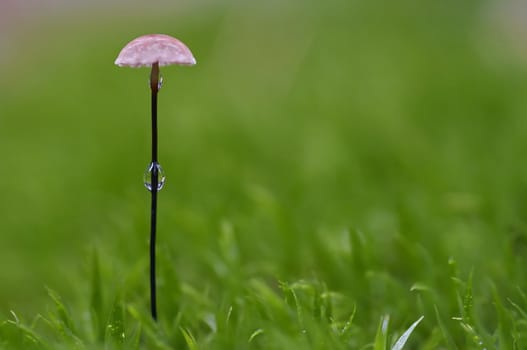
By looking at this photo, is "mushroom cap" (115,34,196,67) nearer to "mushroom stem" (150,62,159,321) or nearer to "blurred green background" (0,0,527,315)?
"mushroom stem" (150,62,159,321)

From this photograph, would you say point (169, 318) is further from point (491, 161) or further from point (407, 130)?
point (407, 130)

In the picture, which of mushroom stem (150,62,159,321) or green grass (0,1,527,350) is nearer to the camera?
mushroom stem (150,62,159,321)

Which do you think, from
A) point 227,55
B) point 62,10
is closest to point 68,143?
point 227,55

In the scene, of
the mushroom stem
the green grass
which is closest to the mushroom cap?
the mushroom stem

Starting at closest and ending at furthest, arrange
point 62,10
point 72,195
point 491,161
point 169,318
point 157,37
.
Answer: point 157,37, point 169,318, point 491,161, point 72,195, point 62,10

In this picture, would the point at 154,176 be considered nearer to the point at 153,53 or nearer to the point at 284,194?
the point at 153,53

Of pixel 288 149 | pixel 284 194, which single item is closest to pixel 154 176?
pixel 284 194
